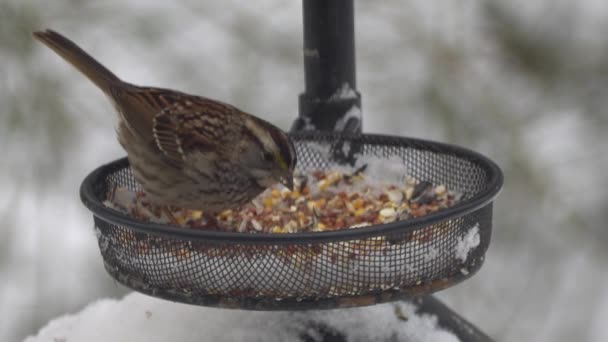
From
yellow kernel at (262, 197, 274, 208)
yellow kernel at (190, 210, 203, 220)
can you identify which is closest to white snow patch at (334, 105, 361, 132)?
yellow kernel at (262, 197, 274, 208)

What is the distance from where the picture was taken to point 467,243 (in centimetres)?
216

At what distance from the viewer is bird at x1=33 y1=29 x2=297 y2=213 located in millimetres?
2609

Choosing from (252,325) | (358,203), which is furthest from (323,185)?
(252,325)

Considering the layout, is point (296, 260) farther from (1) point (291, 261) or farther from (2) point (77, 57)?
(2) point (77, 57)

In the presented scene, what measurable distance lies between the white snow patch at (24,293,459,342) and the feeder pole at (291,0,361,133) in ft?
1.92

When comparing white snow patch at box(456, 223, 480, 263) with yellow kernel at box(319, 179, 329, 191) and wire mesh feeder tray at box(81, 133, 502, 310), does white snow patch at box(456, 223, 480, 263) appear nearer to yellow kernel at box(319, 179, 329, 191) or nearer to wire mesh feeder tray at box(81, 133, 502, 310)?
wire mesh feeder tray at box(81, 133, 502, 310)

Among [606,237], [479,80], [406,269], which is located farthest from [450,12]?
[406,269]

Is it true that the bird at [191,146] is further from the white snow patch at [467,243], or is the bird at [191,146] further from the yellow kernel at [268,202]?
the white snow patch at [467,243]

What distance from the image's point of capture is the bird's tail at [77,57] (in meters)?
2.72

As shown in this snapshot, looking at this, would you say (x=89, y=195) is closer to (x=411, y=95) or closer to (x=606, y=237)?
(x=411, y=95)

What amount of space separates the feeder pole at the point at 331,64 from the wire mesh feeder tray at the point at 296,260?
2.15ft

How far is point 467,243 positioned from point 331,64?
2.42 ft

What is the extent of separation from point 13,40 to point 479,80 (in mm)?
1984

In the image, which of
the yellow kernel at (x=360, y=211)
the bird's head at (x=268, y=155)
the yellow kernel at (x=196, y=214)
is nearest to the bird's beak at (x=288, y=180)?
the bird's head at (x=268, y=155)
